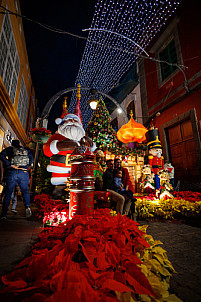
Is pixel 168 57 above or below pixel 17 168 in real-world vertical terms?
above

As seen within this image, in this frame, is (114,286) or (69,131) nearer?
(114,286)

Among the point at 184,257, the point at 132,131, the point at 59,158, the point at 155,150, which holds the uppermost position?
the point at 132,131

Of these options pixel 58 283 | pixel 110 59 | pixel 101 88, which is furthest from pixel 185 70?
pixel 58 283

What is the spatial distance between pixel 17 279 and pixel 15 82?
12.7 m

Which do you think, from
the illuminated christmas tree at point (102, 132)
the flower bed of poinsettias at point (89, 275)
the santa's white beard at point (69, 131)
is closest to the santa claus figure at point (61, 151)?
the santa's white beard at point (69, 131)

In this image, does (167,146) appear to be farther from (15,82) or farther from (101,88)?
(15,82)

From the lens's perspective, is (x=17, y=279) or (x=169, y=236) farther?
(x=169, y=236)

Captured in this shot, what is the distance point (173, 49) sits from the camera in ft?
29.7

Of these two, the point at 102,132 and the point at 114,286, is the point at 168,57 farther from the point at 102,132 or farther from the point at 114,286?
the point at 114,286

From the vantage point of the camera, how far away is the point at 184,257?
197 centimetres

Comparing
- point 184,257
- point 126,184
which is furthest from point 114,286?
point 126,184

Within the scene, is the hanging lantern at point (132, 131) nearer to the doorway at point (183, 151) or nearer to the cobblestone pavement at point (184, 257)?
the doorway at point (183, 151)

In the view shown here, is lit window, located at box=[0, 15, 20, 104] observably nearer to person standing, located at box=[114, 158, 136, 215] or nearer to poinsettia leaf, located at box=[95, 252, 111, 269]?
person standing, located at box=[114, 158, 136, 215]

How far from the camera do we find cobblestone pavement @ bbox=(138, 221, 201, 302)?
132cm
